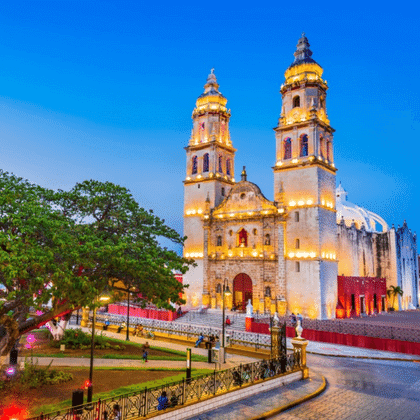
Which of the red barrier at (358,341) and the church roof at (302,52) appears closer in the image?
the red barrier at (358,341)

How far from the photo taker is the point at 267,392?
56.0 feet

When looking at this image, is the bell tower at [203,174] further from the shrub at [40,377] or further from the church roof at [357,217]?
the shrub at [40,377]

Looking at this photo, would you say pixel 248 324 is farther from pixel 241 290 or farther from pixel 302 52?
pixel 302 52

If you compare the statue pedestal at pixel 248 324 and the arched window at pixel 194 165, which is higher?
the arched window at pixel 194 165

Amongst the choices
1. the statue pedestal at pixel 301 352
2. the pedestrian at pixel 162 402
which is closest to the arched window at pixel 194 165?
the statue pedestal at pixel 301 352

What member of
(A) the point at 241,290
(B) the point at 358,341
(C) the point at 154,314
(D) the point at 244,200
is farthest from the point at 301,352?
(D) the point at 244,200

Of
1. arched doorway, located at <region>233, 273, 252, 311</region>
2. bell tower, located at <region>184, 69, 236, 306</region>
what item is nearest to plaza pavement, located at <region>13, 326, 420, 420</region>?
arched doorway, located at <region>233, 273, 252, 311</region>

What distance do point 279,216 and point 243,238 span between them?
545cm

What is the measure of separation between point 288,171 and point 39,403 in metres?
34.0

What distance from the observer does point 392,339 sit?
27.2m

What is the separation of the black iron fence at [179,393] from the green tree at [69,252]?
386 centimetres

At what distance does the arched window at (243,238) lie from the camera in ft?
149

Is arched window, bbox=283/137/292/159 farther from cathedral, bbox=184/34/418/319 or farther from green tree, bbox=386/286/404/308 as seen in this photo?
green tree, bbox=386/286/404/308

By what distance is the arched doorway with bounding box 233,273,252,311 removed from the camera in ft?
145
